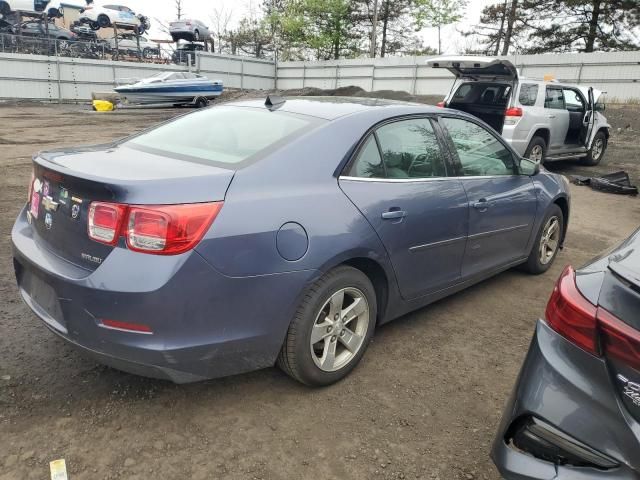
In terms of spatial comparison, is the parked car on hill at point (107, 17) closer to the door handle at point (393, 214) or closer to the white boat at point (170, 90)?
the white boat at point (170, 90)

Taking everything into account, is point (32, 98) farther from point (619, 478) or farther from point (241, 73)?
point (619, 478)

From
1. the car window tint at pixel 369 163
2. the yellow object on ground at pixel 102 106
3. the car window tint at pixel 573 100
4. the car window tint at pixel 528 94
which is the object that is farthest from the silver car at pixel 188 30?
the car window tint at pixel 369 163

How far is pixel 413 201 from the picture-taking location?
10.2 feet

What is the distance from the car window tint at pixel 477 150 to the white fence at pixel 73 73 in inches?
1115

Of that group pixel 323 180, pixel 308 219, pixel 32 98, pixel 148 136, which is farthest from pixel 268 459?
pixel 32 98

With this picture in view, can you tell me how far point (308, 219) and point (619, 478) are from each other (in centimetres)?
161

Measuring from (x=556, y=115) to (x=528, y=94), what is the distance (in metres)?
1.03

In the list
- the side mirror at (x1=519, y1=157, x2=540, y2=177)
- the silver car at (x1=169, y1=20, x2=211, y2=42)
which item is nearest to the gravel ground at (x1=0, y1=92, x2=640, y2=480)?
the side mirror at (x1=519, y1=157, x2=540, y2=177)

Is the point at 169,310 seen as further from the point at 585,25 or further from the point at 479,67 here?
the point at 585,25

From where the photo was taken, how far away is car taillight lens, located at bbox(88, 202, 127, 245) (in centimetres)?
219

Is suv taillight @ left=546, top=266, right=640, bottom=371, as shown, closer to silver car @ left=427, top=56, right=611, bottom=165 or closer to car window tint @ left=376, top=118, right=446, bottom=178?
car window tint @ left=376, top=118, right=446, bottom=178

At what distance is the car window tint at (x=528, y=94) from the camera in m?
9.66

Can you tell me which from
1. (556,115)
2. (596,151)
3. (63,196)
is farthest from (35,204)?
(596,151)

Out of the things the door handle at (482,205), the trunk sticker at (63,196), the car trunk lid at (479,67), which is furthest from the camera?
the car trunk lid at (479,67)
